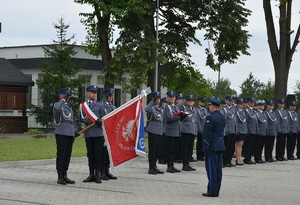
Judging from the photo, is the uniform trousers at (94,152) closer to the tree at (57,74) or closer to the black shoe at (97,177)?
the black shoe at (97,177)

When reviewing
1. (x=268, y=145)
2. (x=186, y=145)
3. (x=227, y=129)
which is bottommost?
(x=268, y=145)

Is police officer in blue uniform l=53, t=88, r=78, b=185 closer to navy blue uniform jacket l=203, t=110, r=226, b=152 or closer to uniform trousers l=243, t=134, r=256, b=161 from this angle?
navy blue uniform jacket l=203, t=110, r=226, b=152

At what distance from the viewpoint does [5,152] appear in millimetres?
19688

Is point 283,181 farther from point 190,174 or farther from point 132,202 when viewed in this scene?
point 132,202

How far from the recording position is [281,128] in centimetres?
2050

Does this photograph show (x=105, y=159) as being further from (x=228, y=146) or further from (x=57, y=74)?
(x=57, y=74)

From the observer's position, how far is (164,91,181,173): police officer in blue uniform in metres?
16.1

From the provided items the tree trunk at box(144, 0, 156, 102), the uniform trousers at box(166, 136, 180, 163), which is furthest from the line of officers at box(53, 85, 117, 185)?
the tree trunk at box(144, 0, 156, 102)

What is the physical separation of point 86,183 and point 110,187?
744 mm

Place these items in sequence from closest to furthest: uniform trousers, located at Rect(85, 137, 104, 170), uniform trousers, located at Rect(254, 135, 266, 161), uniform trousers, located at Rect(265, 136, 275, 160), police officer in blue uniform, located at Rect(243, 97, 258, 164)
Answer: uniform trousers, located at Rect(85, 137, 104, 170) < police officer in blue uniform, located at Rect(243, 97, 258, 164) < uniform trousers, located at Rect(254, 135, 266, 161) < uniform trousers, located at Rect(265, 136, 275, 160)

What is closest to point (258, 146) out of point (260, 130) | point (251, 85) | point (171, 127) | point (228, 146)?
point (260, 130)

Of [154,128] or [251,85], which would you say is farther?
[251,85]

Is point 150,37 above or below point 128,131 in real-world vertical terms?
above

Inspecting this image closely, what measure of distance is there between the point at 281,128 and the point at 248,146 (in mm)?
1666
